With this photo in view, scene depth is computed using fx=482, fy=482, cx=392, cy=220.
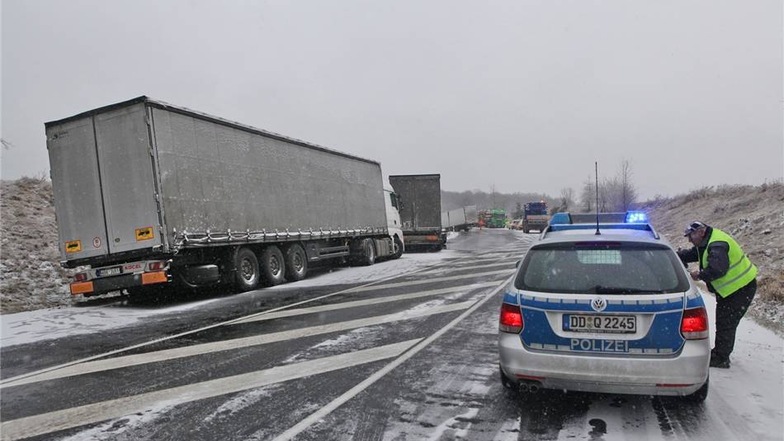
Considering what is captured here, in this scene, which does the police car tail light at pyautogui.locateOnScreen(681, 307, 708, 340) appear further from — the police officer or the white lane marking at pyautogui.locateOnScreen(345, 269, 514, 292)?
the white lane marking at pyautogui.locateOnScreen(345, 269, 514, 292)

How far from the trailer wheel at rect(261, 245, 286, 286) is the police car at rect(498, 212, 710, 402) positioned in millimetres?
9145

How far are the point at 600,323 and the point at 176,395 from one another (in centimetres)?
371

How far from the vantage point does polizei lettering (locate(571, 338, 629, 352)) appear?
3564 mm

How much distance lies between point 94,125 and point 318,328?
642 cm

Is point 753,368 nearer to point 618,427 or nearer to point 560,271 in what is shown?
point 618,427

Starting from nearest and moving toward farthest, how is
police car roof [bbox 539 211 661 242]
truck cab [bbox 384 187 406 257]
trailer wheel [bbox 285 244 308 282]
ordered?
police car roof [bbox 539 211 661 242], trailer wheel [bbox 285 244 308 282], truck cab [bbox 384 187 406 257]

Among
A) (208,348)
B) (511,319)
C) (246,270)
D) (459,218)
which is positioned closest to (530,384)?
(511,319)

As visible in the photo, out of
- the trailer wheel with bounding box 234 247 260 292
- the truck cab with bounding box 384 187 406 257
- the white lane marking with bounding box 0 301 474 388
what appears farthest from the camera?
the truck cab with bounding box 384 187 406 257

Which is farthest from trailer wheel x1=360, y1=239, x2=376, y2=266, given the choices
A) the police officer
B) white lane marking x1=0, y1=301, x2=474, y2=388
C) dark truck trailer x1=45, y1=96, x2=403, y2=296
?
the police officer

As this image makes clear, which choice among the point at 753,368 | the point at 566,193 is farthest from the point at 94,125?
the point at 566,193

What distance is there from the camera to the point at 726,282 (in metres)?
4.78

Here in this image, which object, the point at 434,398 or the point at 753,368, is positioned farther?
the point at 753,368

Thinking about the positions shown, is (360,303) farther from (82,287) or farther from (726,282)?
(726,282)

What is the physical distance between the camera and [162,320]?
326 inches
